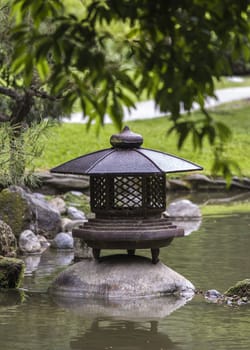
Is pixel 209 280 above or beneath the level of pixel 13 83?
beneath

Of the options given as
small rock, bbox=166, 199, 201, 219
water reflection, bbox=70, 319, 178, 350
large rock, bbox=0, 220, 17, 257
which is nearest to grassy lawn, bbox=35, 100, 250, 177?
small rock, bbox=166, 199, 201, 219

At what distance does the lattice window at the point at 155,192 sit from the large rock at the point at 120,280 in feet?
2.27

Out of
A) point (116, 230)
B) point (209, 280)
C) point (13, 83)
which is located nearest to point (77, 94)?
point (116, 230)

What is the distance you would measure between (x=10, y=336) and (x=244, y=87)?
126 ft

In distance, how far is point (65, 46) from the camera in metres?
4.79

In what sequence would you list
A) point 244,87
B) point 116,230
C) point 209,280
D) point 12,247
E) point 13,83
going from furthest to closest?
point 244,87, point 13,83, point 12,247, point 209,280, point 116,230

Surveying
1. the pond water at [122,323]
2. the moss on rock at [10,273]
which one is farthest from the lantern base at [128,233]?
the moss on rock at [10,273]

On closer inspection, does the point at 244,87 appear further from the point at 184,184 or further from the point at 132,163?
the point at 132,163

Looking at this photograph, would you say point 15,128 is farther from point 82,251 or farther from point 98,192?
point 98,192

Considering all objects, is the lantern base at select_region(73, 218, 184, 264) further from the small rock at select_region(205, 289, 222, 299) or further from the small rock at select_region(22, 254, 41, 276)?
the small rock at select_region(22, 254, 41, 276)

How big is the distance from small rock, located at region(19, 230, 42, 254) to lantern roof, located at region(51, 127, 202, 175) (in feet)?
14.8

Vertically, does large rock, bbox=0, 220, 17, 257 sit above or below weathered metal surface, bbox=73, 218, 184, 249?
below

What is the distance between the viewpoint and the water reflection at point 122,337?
9.43m

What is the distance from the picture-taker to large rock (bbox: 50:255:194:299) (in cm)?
1188
